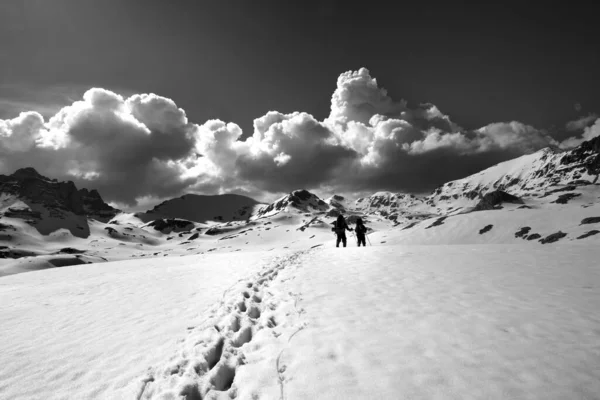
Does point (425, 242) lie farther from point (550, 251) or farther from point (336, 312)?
point (336, 312)

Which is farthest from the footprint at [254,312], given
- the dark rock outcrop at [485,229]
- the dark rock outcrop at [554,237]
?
the dark rock outcrop at [485,229]

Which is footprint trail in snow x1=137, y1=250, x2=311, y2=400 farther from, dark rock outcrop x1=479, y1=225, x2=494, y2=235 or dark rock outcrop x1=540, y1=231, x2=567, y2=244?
dark rock outcrop x1=479, y1=225, x2=494, y2=235

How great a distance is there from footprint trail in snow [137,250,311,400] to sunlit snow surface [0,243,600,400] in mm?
25

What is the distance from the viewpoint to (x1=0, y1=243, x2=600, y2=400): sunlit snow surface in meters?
3.67

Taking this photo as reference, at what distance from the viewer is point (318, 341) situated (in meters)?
5.03

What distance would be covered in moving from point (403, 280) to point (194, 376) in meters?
7.99

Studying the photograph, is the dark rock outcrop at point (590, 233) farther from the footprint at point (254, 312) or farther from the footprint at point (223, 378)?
the footprint at point (223, 378)

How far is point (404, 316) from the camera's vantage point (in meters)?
6.14

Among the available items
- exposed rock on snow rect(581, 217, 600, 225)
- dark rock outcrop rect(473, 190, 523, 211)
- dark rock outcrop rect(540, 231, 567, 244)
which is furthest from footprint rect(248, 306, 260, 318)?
dark rock outcrop rect(473, 190, 523, 211)

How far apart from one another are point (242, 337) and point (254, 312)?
1695mm

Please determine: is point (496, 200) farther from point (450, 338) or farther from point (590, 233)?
point (450, 338)

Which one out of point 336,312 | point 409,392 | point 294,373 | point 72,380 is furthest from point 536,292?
point 72,380

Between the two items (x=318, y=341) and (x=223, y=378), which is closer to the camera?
(x=223, y=378)

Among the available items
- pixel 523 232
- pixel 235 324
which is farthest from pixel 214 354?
pixel 523 232
